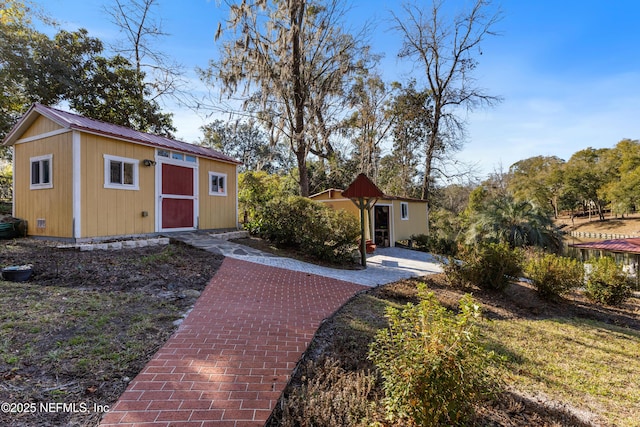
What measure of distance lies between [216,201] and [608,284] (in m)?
11.7

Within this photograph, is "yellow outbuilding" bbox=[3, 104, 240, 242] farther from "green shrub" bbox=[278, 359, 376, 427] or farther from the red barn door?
"green shrub" bbox=[278, 359, 376, 427]

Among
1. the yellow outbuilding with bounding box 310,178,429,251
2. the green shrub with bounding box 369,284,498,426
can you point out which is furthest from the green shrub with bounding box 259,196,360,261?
the green shrub with bounding box 369,284,498,426

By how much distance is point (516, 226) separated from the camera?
39.6 feet

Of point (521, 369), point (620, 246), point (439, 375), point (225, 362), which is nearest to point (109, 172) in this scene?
point (225, 362)

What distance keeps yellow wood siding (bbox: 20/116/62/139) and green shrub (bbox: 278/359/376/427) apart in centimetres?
904

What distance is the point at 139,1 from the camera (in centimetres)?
1598

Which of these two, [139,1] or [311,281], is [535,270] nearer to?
[311,281]

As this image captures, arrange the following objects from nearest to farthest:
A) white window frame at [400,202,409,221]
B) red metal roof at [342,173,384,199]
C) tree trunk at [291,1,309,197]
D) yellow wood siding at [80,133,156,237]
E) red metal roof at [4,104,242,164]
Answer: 1. red metal roof at [4,104,242,164]
2. yellow wood siding at [80,133,156,237]
3. red metal roof at [342,173,384,199]
4. tree trunk at [291,1,309,197]
5. white window frame at [400,202,409,221]

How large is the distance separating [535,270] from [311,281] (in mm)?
5402

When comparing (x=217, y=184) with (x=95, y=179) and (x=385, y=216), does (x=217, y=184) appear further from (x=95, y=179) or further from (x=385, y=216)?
(x=385, y=216)

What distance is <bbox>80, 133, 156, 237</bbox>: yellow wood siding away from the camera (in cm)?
753

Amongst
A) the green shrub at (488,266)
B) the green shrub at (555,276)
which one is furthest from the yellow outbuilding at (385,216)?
the green shrub at (555,276)

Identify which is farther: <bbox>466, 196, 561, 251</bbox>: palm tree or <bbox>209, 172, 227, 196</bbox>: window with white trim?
<bbox>466, 196, 561, 251</bbox>: palm tree

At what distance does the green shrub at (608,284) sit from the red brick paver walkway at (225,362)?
23.1ft
